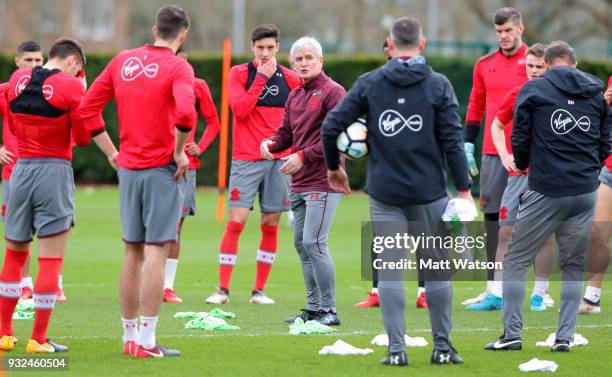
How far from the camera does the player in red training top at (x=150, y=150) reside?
7676 mm

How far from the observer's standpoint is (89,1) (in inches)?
2606

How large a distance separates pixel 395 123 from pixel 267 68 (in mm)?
3767

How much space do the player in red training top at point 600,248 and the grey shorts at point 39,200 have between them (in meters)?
4.87

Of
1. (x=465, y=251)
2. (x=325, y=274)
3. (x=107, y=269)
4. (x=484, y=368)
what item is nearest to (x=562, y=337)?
(x=484, y=368)

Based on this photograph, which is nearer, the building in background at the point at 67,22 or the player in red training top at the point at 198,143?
the player in red training top at the point at 198,143

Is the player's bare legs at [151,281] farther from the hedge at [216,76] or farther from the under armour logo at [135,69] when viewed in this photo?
the hedge at [216,76]

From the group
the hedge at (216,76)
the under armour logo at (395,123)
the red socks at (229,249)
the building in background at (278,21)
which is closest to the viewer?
the under armour logo at (395,123)

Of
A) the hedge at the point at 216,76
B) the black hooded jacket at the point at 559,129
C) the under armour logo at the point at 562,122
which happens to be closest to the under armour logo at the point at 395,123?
the black hooded jacket at the point at 559,129

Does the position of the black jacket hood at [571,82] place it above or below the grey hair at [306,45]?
below

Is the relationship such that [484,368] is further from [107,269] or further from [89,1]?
[89,1]

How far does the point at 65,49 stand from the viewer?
823 cm

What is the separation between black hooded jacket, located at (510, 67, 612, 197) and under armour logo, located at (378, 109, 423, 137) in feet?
3.62

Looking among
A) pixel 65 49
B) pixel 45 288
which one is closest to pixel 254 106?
pixel 65 49

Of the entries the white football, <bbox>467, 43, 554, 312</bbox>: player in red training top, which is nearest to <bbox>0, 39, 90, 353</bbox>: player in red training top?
the white football
